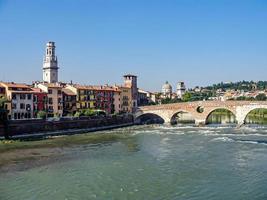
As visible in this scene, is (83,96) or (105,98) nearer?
(83,96)

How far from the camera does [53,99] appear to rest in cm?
5297

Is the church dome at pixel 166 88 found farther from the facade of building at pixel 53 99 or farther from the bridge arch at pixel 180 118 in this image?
the facade of building at pixel 53 99

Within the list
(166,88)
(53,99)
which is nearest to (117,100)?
(53,99)

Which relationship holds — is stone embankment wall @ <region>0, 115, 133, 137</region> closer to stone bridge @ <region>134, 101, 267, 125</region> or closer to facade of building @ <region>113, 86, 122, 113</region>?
stone bridge @ <region>134, 101, 267, 125</region>

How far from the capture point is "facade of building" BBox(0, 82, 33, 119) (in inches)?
1861

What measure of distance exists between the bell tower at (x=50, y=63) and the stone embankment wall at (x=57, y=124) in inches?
642

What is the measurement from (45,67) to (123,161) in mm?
45874

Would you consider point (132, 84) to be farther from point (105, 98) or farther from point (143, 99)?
point (143, 99)

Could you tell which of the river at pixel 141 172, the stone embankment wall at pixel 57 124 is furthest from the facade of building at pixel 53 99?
the river at pixel 141 172

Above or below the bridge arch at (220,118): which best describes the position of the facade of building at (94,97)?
above

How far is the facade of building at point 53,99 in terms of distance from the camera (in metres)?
52.4

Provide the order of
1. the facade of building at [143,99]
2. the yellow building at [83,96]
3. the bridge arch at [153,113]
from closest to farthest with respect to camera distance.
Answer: the yellow building at [83,96], the bridge arch at [153,113], the facade of building at [143,99]

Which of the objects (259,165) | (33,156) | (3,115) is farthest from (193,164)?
(3,115)

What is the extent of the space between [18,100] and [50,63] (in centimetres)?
2137
